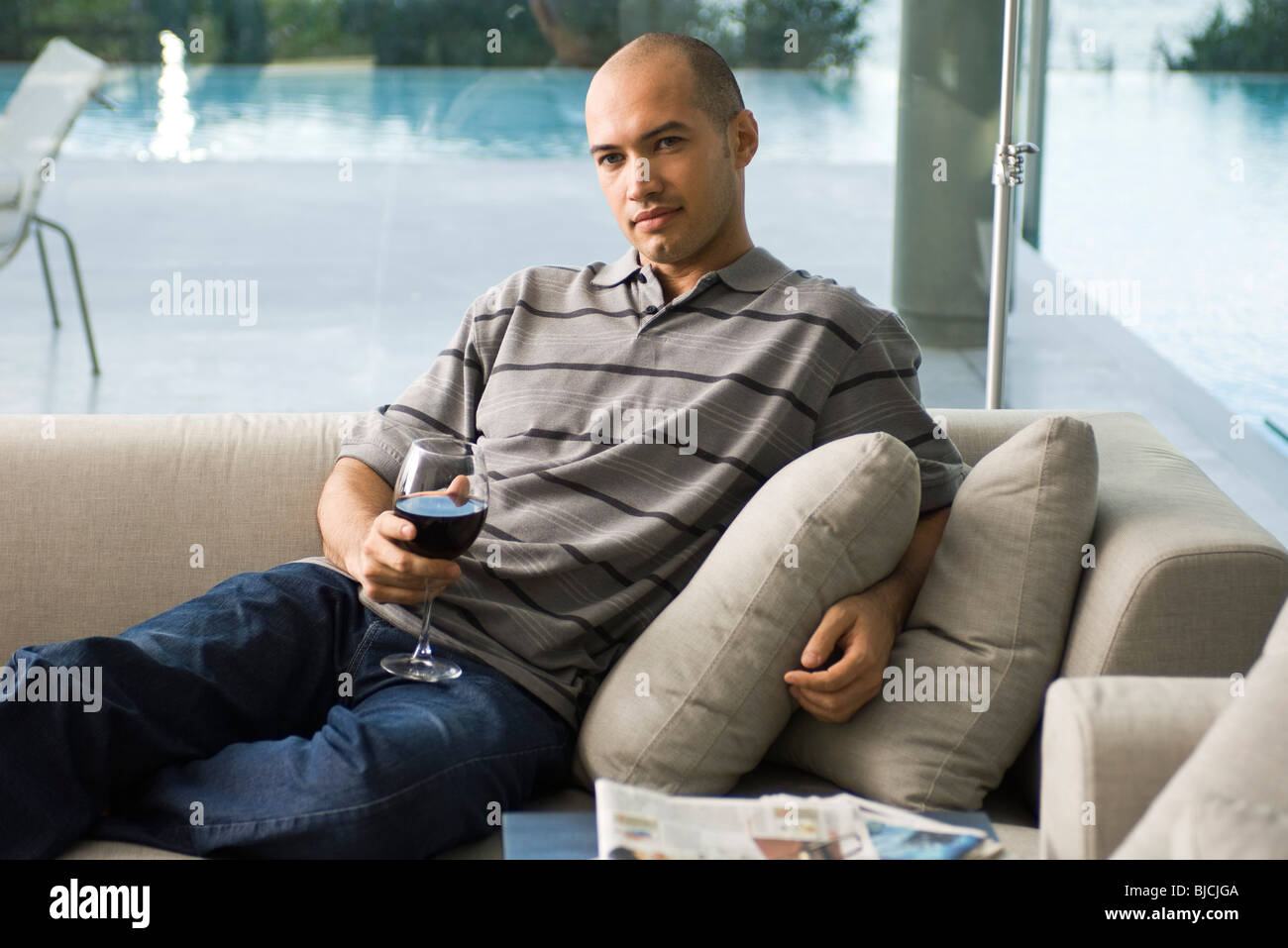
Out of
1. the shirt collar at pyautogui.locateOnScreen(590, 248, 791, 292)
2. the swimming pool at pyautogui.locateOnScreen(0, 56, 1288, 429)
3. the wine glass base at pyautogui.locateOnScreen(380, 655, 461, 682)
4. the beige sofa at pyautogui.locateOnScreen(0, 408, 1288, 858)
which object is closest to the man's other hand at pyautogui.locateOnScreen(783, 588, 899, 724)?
the beige sofa at pyautogui.locateOnScreen(0, 408, 1288, 858)

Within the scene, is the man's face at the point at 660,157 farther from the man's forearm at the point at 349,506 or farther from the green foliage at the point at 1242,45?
the green foliage at the point at 1242,45

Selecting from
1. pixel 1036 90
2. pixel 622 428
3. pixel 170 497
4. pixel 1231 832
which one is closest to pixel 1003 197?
pixel 1036 90

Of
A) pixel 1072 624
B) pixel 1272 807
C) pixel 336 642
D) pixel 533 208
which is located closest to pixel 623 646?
pixel 336 642

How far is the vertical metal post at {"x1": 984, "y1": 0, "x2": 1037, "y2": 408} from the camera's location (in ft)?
10.5

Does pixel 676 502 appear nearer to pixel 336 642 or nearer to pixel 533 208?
pixel 336 642

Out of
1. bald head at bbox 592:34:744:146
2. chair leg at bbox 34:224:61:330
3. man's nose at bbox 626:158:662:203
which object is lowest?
chair leg at bbox 34:224:61:330

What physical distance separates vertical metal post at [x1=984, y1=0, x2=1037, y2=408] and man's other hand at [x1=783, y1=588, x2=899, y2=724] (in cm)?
181

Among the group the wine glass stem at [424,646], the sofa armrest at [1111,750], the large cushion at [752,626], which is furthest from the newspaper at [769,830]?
the wine glass stem at [424,646]

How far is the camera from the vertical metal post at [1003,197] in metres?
3.20

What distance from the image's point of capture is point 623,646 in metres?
1.79

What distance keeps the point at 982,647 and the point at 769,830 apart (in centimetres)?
52

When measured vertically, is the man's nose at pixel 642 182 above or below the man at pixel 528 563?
above

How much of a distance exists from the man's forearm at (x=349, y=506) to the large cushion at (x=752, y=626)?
0.42m

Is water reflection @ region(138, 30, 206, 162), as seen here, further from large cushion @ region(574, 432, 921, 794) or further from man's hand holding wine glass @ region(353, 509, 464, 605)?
large cushion @ region(574, 432, 921, 794)
